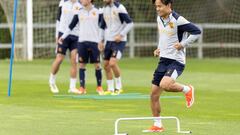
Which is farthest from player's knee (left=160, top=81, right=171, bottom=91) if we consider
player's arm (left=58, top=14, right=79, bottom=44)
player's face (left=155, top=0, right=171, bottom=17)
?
player's arm (left=58, top=14, right=79, bottom=44)

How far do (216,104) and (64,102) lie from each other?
284cm

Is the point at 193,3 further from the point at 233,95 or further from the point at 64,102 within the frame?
the point at 64,102

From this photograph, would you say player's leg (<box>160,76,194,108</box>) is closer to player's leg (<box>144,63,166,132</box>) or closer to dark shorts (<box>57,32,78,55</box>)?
player's leg (<box>144,63,166,132</box>)

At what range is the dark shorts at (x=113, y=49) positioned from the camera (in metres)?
18.9

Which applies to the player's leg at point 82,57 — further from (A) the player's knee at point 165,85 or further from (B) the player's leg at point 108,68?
(A) the player's knee at point 165,85

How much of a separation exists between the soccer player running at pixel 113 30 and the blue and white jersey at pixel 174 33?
6.37 m

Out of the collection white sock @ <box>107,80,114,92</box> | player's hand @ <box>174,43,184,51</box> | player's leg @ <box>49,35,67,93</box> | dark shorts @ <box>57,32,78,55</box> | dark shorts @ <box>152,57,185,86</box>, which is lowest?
white sock @ <box>107,80,114,92</box>

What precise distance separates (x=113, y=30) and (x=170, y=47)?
6.67 meters

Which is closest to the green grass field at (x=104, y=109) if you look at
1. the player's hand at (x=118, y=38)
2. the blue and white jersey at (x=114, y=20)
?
the player's hand at (x=118, y=38)

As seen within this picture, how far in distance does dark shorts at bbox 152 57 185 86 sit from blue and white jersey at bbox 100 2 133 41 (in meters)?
6.46

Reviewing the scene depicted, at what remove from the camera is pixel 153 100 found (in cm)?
1221

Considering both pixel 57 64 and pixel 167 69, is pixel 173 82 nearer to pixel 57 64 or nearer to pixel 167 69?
pixel 167 69

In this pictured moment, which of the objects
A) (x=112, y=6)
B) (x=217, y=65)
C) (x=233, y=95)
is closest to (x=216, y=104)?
(x=233, y=95)

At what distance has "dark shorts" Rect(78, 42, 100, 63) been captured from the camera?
18672 mm
